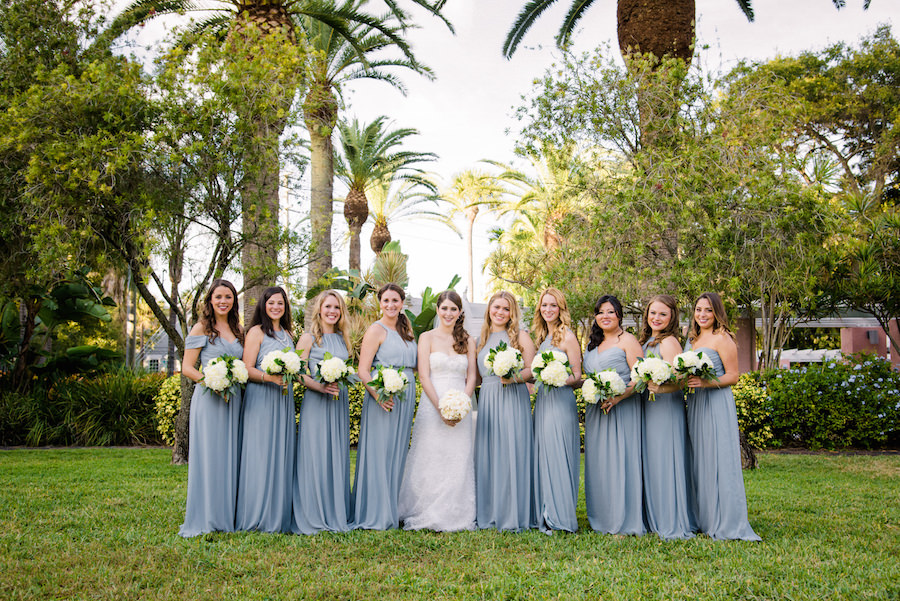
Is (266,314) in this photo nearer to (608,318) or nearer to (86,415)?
(608,318)

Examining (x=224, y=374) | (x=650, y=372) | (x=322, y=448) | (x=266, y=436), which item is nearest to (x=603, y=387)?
(x=650, y=372)

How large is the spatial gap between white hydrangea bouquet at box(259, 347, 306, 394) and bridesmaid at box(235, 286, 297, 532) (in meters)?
0.08

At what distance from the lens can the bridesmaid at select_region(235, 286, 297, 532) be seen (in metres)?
6.46

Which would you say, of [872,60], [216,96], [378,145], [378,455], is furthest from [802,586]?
[872,60]

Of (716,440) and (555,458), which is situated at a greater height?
(716,440)

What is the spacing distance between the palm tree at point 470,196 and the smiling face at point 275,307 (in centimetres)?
3008

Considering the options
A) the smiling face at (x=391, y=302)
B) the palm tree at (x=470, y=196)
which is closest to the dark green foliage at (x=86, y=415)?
the smiling face at (x=391, y=302)

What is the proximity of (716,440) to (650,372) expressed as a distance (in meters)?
0.92

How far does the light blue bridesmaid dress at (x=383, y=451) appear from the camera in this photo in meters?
6.57

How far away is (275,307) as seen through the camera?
267 inches

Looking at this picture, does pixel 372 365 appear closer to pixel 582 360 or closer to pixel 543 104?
pixel 582 360

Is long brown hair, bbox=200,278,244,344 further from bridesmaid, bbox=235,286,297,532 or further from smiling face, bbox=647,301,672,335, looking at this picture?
smiling face, bbox=647,301,672,335

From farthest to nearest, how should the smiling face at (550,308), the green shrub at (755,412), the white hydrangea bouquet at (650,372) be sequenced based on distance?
the green shrub at (755,412) → the smiling face at (550,308) → the white hydrangea bouquet at (650,372)

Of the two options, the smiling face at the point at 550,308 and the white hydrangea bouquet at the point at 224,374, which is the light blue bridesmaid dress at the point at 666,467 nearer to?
the smiling face at the point at 550,308
